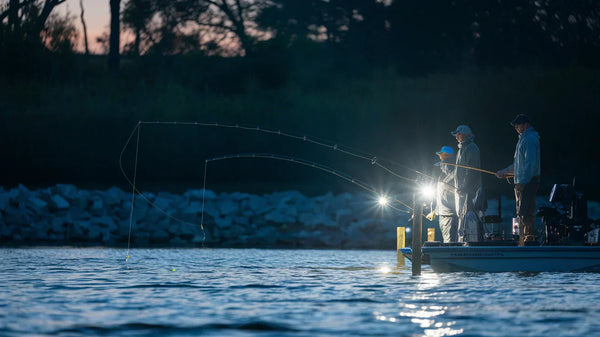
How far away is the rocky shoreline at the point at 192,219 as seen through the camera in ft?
74.6

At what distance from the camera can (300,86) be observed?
108ft

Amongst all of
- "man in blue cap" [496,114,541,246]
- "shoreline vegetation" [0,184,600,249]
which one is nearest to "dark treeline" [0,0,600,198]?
"shoreline vegetation" [0,184,600,249]

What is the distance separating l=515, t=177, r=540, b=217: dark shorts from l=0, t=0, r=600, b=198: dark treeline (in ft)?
43.7

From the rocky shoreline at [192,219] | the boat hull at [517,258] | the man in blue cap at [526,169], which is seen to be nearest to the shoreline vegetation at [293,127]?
the rocky shoreline at [192,219]

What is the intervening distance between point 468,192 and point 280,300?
457cm

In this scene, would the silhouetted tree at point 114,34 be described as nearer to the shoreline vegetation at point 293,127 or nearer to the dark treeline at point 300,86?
the dark treeline at point 300,86

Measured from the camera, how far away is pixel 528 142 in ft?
41.4

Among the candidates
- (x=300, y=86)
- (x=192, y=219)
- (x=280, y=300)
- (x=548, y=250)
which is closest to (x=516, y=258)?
(x=548, y=250)

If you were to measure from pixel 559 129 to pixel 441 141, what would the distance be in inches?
134

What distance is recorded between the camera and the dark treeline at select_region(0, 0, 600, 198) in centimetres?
2731

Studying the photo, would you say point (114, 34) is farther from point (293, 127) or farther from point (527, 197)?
point (527, 197)

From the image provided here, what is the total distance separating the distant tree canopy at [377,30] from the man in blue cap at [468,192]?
1935 cm

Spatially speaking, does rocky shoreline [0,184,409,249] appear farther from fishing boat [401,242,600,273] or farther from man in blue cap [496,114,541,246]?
man in blue cap [496,114,541,246]

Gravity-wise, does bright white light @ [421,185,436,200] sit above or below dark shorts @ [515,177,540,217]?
above
